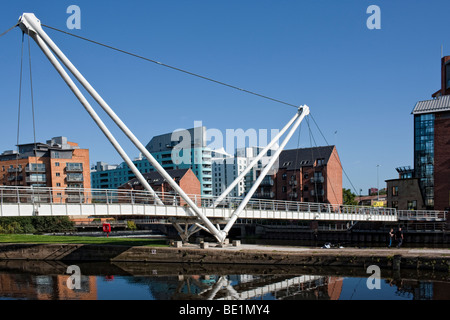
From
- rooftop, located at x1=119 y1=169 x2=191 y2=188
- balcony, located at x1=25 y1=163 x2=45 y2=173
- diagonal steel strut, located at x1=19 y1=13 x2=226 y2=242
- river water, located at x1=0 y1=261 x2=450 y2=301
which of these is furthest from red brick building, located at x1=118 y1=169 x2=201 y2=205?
diagonal steel strut, located at x1=19 y1=13 x2=226 y2=242

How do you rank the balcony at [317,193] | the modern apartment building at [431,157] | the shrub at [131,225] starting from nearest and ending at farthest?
the modern apartment building at [431,157], the balcony at [317,193], the shrub at [131,225]

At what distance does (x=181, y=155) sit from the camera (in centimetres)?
13288

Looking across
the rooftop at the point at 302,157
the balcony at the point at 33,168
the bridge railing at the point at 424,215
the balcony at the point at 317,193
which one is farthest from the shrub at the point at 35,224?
the bridge railing at the point at 424,215

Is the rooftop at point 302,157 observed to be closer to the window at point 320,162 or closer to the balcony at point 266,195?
the window at point 320,162

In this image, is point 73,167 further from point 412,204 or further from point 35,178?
point 412,204

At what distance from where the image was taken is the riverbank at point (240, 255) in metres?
28.4

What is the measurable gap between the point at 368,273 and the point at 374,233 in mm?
32863

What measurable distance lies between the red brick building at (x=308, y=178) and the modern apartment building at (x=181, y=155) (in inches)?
1909

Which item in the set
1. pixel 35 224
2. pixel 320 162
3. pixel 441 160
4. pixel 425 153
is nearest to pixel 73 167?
pixel 35 224

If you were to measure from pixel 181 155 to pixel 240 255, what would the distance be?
332ft

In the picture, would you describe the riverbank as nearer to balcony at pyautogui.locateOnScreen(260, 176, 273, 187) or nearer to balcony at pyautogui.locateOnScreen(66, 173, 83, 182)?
balcony at pyautogui.locateOnScreen(66, 173, 83, 182)

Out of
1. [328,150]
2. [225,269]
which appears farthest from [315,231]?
[225,269]
